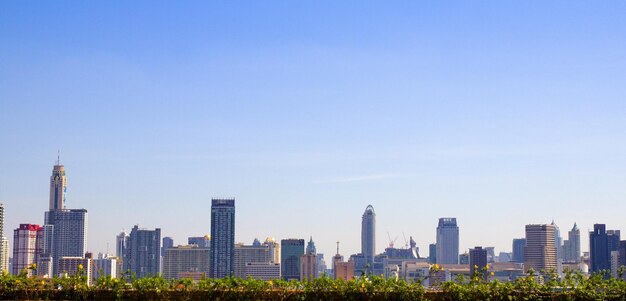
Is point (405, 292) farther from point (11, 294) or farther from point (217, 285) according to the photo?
point (11, 294)

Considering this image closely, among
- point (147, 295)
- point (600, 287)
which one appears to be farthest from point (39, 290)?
point (600, 287)

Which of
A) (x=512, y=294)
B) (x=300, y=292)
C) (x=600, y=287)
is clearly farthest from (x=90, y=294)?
(x=600, y=287)

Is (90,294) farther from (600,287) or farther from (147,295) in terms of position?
(600,287)

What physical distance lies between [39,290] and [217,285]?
2.50 meters

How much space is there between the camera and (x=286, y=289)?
13367 mm

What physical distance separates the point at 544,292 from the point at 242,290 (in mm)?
4319

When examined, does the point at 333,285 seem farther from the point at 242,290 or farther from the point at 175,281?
the point at 175,281

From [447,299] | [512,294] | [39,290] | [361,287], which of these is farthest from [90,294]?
[512,294]

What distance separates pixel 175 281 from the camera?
531 inches

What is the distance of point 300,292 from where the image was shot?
1334 cm

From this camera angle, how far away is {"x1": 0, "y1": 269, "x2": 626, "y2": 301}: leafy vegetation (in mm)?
Answer: 13203

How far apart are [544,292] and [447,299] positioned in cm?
140

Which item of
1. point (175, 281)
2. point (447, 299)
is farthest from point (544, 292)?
point (175, 281)

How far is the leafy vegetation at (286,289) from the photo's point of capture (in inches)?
520
